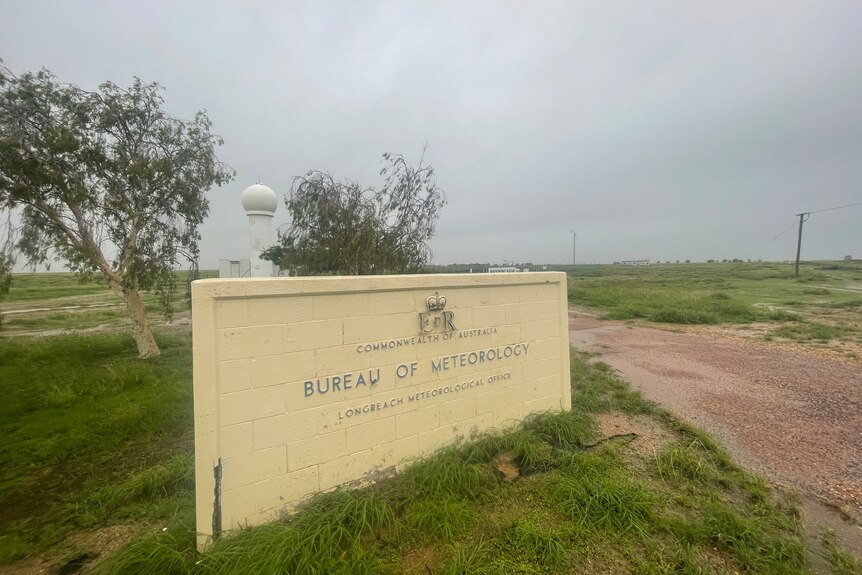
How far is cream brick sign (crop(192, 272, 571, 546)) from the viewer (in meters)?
2.74

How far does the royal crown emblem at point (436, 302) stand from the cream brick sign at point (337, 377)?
0.04 feet

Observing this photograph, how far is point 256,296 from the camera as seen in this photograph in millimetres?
2857

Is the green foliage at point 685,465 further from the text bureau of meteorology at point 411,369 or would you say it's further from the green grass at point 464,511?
the text bureau of meteorology at point 411,369

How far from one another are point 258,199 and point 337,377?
7854 millimetres

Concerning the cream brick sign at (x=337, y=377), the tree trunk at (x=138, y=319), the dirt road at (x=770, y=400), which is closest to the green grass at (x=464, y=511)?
the cream brick sign at (x=337, y=377)

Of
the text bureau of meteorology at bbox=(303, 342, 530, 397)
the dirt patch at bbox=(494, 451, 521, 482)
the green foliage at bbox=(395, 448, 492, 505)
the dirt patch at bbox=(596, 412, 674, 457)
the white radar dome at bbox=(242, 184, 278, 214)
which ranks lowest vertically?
the dirt patch at bbox=(596, 412, 674, 457)

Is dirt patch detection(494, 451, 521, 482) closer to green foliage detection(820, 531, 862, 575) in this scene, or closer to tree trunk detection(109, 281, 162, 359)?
green foliage detection(820, 531, 862, 575)

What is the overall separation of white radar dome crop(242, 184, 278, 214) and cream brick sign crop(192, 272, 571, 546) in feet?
24.7

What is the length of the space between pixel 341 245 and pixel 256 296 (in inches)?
225

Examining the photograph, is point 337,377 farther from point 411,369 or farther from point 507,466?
point 507,466

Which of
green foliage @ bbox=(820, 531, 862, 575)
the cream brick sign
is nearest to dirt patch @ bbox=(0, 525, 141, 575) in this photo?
the cream brick sign

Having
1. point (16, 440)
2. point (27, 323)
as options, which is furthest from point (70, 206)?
point (27, 323)

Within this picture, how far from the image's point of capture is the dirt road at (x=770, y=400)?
12.4 feet

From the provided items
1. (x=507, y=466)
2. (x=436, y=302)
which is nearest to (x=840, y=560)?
(x=507, y=466)
